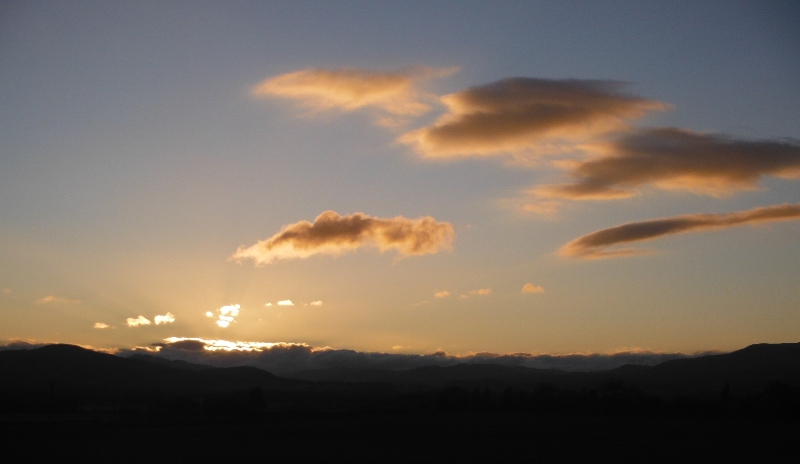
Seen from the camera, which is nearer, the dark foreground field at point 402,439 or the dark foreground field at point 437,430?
the dark foreground field at point 402,439

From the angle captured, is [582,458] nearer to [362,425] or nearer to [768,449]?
[768,449]

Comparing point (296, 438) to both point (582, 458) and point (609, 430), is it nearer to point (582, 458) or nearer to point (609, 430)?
point (582, 458)

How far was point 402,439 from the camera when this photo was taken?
66.1 metres

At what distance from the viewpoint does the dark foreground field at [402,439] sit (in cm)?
5388

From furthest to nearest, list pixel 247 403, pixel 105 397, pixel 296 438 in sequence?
pixel 105 397 < pixel 247 403 < pixel 296 438

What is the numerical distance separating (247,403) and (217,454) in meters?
55.4

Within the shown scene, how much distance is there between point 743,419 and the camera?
8762 centimetres

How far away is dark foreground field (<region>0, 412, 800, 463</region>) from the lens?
53875mm

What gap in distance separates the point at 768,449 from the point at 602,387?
172 feet

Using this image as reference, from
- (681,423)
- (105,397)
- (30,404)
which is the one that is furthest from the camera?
(105,397)

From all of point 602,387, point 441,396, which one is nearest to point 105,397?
point 441,396

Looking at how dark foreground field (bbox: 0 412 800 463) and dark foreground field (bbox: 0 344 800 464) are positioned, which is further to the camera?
dark foreground field (bbox: 0 344 800 464)

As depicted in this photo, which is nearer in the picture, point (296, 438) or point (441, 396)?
point (296, 438)

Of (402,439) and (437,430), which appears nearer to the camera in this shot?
(402,439)
